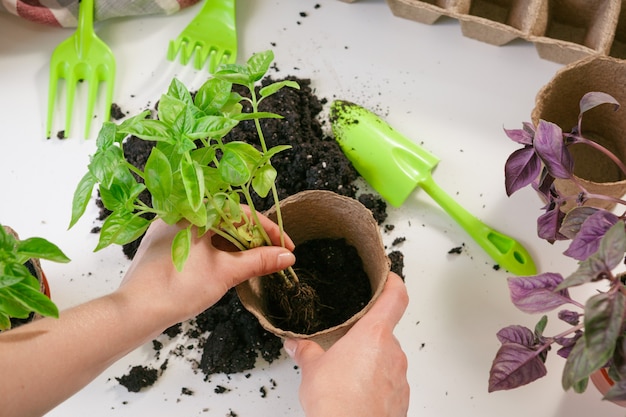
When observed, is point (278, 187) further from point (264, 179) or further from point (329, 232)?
point (264, 179)

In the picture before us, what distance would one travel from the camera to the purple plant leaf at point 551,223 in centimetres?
77

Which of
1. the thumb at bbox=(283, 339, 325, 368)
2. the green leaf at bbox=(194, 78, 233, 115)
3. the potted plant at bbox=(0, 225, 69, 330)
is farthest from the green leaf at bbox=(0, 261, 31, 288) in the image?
the thumb at bbox=(283, 339, 325, 368)

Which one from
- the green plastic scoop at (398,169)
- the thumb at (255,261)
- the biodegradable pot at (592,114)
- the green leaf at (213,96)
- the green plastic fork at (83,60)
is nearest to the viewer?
the green leaf at (213,96)

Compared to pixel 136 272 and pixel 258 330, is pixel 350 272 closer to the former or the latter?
pixel 258 330

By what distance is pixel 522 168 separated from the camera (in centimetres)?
76

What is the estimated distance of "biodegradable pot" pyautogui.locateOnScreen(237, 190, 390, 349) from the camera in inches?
31.8

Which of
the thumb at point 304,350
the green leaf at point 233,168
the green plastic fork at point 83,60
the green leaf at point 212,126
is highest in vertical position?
the green leaf at point 212,126

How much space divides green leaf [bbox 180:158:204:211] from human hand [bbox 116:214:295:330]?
182 mm

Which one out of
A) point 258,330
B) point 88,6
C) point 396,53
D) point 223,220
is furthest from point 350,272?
point 88,6

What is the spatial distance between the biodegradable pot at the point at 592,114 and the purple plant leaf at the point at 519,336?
0.24m

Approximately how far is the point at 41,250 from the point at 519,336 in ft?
1.88


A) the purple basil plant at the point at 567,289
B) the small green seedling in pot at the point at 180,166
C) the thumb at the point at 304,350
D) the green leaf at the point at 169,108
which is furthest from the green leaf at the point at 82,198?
the purple basil plant at the point at 567,289

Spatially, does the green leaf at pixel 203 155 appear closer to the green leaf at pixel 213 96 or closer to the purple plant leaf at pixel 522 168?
the green leaf at pixel 213 96

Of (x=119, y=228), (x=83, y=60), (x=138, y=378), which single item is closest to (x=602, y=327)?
(x=119, y=228)
